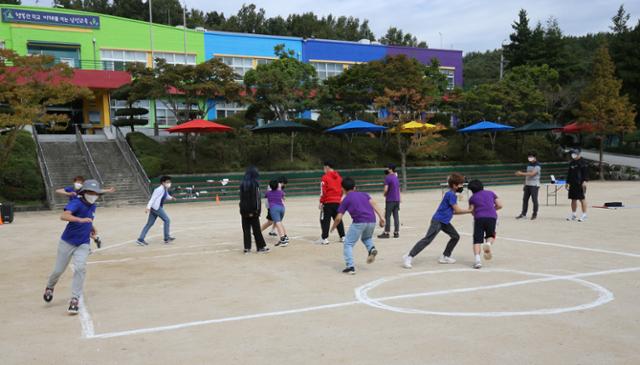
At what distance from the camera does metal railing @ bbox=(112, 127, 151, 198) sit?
934 inches

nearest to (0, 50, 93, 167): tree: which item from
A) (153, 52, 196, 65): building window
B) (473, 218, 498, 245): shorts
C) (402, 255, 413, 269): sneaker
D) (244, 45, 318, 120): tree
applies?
(244, 45, 318, 120): tree

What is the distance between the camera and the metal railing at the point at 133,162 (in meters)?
23.7

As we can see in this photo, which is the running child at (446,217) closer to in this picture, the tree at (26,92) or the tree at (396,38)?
the tree at (26,92)

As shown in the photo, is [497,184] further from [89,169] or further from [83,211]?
[83,211]

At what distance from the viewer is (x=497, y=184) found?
31.7 metres

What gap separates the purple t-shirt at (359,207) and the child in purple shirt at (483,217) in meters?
1.79

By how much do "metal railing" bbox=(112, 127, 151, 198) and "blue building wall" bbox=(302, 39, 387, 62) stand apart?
19639mm

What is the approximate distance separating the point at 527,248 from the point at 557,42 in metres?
47.8

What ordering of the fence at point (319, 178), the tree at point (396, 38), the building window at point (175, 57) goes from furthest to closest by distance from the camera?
the tree at point (396, 38) → the building window at point (175, 57) → the fence at point (319, 178)

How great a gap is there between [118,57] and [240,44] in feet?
30.6

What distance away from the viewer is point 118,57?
36.4 m

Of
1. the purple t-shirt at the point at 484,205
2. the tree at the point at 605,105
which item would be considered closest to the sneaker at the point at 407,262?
the purple t-shirt at the point at 484,205

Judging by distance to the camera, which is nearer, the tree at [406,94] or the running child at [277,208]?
the running child at [277,208]

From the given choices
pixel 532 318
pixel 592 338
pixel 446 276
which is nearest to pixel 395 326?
pixel 532 318
